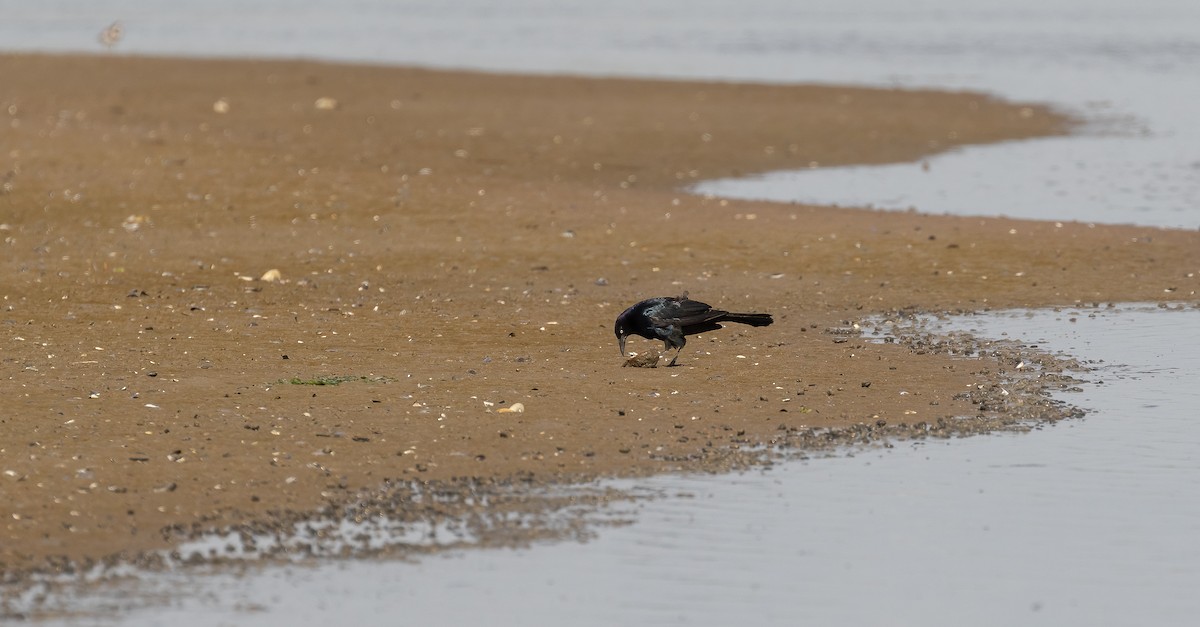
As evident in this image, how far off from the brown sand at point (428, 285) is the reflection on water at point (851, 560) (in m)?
0.83

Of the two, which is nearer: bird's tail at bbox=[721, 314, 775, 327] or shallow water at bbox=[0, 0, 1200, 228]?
bird's tail at bbox=[721, 314, 775, 327]

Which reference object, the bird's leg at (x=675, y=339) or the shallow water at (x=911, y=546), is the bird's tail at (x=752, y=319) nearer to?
the bird's leg at (x=675, y=339)

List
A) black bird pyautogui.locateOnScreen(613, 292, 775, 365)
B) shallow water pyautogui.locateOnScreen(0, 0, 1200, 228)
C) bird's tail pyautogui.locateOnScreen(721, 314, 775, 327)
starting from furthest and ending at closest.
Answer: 1. shallow water pyautogui.locateOnScreen(0, 0, 1200, 228)
2. bird's tail pyautogui.locateOnScreen(721, 314, 775, 327)
3. black bird pyautogui.locateOnScreen(613, 292, 775, 365)

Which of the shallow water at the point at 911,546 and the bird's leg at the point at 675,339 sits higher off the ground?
the bird's leg at the point at 675,339

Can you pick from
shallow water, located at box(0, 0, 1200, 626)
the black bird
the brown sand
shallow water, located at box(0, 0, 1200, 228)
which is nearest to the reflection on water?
shallow water, located at box(0, 0, 1200, 626)

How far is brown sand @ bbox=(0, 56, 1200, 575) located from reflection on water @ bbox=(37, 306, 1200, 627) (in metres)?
0.83

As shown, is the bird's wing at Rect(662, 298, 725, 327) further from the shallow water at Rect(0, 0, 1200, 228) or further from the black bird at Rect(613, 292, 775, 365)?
the shallow water at Rect(0, 0, 1200, 228)

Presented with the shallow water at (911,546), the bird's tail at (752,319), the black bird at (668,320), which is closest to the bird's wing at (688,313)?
the black bird at (668,320)

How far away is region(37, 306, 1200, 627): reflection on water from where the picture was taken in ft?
21.5

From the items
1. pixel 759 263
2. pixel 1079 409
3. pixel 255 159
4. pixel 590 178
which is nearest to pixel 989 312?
pixel 759 263

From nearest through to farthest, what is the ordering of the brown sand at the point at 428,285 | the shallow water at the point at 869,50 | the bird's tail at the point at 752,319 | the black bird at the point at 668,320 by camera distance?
the brown sand at the point at 428,285 < the black bird at the point at 668,320 < the bird's tail at the point at 752,319 < the shallow water at the point at 869,50

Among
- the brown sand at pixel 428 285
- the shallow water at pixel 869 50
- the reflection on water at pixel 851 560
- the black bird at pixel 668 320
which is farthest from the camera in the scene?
the shallow water at pixel 869 50

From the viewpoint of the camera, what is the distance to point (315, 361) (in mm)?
11266

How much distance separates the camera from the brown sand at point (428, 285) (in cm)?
886
